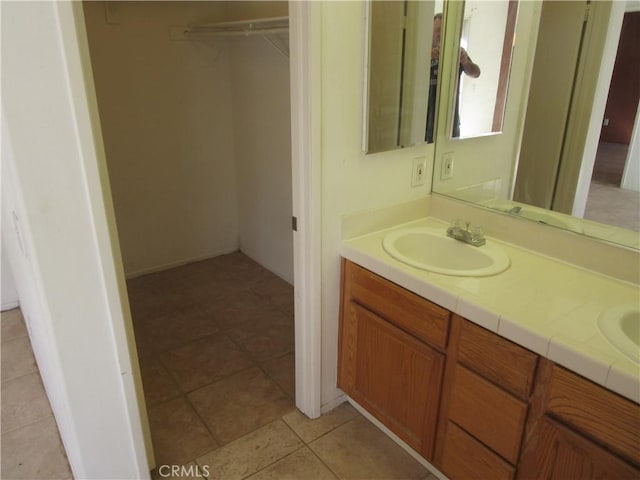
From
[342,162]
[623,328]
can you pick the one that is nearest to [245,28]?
[342,162]

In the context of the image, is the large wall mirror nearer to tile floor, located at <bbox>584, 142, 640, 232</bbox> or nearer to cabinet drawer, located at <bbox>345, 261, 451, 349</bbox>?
tile floor, located at <bbox>584, 142, 640, 232</bbox>

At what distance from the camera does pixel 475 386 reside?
144 centimetres

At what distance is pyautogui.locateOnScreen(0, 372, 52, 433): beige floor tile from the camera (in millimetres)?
2043

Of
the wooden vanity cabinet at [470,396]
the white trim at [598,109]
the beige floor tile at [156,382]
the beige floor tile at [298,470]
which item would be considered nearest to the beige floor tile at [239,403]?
the beige floor tile at [156,382]

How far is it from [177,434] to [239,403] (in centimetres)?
30

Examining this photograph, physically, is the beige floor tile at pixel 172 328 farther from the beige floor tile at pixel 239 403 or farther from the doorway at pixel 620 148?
the doorway at pixel 620 148

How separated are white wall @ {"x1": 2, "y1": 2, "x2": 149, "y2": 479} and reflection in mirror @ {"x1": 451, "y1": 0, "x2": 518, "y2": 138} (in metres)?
1.41

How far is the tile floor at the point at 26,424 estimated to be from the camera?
71.2 inches

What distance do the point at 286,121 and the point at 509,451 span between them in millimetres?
2156

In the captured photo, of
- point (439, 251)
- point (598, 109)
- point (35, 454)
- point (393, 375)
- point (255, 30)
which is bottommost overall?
point (35, 454)

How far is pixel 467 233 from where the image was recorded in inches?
70.4

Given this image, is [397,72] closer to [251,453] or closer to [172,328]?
[251,453]

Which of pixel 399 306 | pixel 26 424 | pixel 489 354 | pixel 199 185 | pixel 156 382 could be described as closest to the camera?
pixel 489 354

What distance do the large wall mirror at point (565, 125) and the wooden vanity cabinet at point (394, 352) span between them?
0.58 meters
